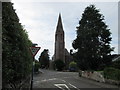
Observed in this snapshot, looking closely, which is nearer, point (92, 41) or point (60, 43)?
point (92, 41)

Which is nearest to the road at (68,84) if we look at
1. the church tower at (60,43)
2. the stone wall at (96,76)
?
the stone wall at (96,76)

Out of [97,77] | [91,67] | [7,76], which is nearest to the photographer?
[7,76]

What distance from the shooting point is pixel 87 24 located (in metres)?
37.2

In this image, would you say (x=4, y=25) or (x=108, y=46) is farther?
(x=108, y=46)

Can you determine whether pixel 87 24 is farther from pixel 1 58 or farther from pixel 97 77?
pixel 1 58

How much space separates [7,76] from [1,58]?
693 millimetres

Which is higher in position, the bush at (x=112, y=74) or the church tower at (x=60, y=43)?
the church tower at (x=60, y=43)

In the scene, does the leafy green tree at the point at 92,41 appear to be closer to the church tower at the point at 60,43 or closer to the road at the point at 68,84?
the road at the point at 68,84

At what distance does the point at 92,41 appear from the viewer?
36.0 meters

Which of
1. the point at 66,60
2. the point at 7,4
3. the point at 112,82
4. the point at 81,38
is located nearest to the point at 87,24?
the point at 81,38

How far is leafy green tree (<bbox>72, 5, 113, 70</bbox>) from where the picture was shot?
35656 millimetres

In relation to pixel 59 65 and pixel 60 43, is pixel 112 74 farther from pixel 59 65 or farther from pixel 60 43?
pixel 60 43

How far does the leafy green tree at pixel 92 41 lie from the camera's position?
3566 cm

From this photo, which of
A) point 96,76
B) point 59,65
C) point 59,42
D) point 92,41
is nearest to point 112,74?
point 96,76
